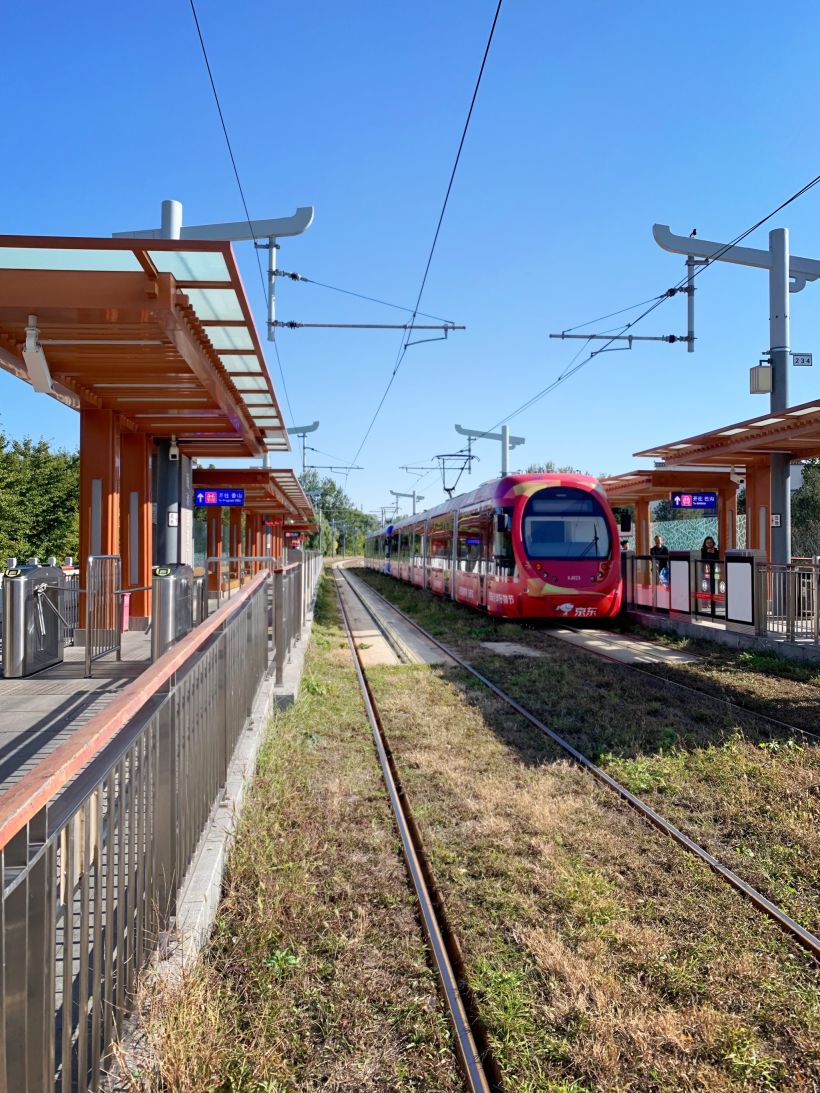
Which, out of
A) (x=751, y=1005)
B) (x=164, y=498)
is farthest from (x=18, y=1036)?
(x=164, y=498)

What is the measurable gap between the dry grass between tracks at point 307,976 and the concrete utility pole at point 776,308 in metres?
11.4

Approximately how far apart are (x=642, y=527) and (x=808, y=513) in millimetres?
28269

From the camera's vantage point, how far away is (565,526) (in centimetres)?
1576

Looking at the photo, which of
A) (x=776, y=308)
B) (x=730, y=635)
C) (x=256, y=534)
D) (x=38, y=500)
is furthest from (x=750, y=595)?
(x=38, y=500)

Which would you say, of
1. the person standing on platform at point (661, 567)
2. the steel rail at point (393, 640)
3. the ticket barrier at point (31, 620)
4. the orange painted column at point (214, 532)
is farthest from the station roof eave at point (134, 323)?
the orange painted column at point (214, 532)

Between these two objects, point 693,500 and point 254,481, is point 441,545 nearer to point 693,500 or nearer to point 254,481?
point 254,481

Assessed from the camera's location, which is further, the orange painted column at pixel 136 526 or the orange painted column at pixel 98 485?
the orange painted column at pixel 136 526

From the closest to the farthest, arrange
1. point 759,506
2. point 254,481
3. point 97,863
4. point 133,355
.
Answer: point 97,863, point 133,355, point 759,506, point 254,481

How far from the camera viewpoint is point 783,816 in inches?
210

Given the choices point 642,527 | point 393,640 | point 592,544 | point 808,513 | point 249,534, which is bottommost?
point 393,640

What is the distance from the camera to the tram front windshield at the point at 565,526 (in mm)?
15633

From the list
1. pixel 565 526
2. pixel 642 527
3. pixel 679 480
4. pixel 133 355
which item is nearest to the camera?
pixel 133 355

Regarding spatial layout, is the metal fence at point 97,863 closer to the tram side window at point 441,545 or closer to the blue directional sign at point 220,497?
the blue directional sign at point 220,497

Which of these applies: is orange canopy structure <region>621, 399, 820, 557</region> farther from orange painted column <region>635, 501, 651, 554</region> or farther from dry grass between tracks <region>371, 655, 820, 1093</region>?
dry grass between tracks <region>371, 655, 820, 1093</region>
